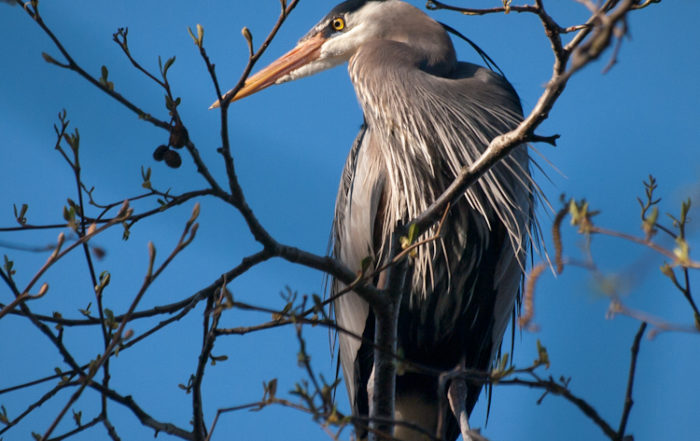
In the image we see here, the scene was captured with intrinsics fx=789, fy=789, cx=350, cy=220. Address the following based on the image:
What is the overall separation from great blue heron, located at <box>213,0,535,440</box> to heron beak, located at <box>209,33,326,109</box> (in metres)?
0.34

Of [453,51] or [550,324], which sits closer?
[453,51]

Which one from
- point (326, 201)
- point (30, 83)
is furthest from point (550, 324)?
point (30, 83)

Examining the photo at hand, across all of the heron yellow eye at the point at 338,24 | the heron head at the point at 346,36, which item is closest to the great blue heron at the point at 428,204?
the heron head at the point at 346,36

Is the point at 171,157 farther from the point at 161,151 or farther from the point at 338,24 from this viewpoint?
the point at 338,24

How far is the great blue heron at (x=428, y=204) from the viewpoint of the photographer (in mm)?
2121

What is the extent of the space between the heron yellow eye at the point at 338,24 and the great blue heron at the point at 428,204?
0.26 meters

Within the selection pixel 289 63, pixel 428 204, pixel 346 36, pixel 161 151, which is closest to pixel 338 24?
pixel 346 36

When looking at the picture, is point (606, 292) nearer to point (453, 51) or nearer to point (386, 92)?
point (386, 92)

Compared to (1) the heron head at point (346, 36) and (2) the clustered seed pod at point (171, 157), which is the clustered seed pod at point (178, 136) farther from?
(1) the heron head at point (346, 36)

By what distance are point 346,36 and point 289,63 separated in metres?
0.24

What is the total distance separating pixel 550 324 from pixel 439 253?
711 cm

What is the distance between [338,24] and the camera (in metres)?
2.71

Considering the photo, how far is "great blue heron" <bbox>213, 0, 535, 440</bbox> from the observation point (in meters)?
2.12

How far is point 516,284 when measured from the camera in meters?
2.37
